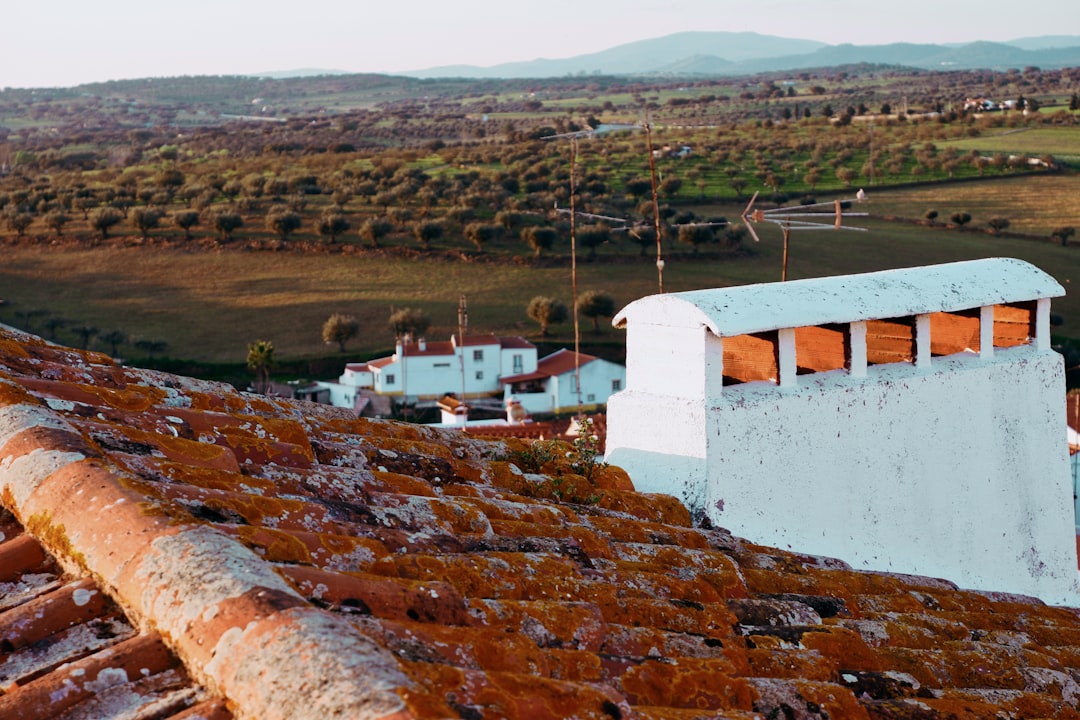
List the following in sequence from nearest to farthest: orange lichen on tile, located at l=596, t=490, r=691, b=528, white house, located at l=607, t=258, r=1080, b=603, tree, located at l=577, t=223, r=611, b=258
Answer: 1. orange lichen on tile, located at l=596, t=490, r=691, b=528
2. white house, located at l=607, t=258, r=1080, b=603
3. tree, located at l=577, t=223, r=611, b=258

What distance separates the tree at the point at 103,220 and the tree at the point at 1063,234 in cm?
4201

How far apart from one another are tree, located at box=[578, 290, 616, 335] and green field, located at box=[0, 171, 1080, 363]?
0.87 m

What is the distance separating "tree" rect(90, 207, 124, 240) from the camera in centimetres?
5312

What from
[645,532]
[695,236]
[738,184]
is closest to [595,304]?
[695,236]

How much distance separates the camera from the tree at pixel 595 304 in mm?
40531

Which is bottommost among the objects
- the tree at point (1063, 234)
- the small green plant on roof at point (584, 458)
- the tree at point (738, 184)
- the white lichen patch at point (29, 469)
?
the tree at point (1063, 234)

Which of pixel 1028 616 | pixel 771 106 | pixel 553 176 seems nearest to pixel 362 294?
pixel 553 176

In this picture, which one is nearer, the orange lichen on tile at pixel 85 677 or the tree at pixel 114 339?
the orange lichen on tile at pixel 85 677

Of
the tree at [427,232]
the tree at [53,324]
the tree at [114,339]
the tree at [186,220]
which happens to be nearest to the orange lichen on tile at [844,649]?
the tree at [114,339]

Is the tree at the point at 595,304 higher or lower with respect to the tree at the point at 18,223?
lower

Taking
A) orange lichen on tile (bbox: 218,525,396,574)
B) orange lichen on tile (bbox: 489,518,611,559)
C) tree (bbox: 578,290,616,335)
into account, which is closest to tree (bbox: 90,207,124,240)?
tree (bbox: 578,290,616,335)

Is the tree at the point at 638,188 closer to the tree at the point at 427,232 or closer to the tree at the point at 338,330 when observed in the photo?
the tree at the point at 427,232

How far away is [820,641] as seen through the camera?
4.03 meters

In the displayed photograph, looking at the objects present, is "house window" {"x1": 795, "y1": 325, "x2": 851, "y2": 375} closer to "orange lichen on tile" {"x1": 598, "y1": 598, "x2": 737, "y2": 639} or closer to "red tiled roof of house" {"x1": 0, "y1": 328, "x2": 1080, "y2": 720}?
"red tiled roof of house" {"x1": 0, "y1": 328, "x2": 1080, "y2": 720}
